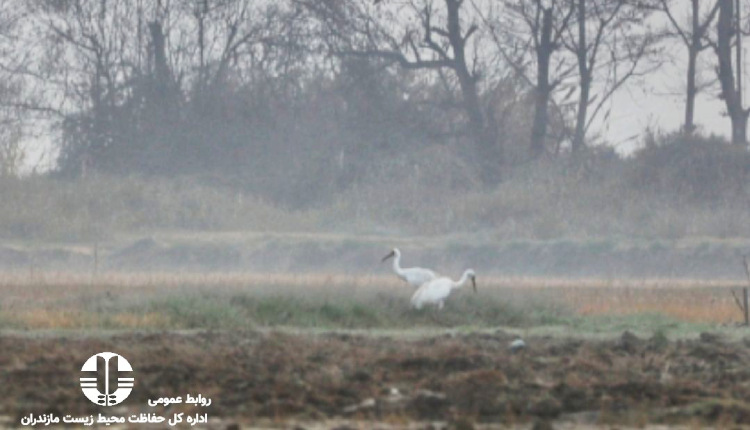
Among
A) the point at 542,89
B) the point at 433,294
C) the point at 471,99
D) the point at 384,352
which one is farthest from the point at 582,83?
the point at 384,352

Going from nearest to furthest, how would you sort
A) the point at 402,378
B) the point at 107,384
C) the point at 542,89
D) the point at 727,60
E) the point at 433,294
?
the point at 107,384 → the point at 402,378 → the point at 433,294 → the point at 727,60 → the point at 542,89

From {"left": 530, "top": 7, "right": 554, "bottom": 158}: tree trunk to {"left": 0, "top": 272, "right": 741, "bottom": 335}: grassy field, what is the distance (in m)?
18.6

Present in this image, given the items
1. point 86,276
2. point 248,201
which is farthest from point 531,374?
point 248,201

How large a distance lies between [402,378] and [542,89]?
1199 inches

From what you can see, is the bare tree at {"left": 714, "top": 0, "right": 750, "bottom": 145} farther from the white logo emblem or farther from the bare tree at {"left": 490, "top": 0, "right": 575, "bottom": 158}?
the white logo emblem

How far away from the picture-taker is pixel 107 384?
15359 mm

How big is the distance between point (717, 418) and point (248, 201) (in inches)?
1181

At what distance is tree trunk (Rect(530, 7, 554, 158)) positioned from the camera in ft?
150

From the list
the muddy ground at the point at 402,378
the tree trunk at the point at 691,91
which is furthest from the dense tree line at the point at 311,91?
the muddy ground at the point at 402,378

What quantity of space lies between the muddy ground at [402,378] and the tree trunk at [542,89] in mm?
25272

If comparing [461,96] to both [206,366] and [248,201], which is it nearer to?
[248,201]

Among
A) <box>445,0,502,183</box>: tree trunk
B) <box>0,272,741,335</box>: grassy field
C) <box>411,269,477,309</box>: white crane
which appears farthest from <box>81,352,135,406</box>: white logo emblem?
<box>445,0,502,183</box>: tree trunk

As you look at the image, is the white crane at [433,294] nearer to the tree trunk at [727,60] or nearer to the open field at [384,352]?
the open field at [384,352]

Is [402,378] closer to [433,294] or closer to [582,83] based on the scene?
[433,294]
